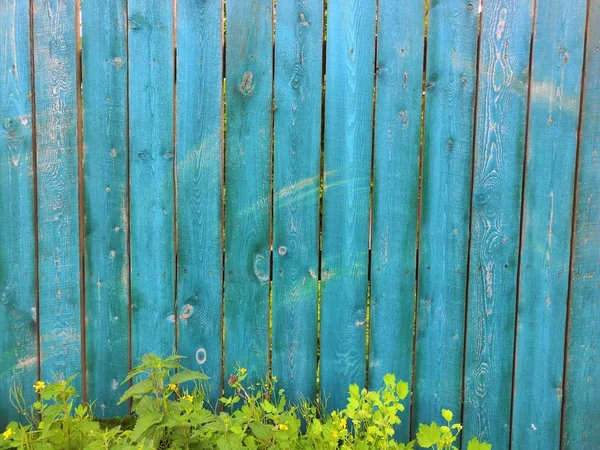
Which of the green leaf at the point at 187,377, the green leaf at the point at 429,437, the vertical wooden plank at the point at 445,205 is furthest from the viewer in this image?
the vertical wooden plank at the point at 445,205

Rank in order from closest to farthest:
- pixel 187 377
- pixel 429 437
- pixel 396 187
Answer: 1. pixel 429 437
2. pixel 187 377
3. pixel 396 187

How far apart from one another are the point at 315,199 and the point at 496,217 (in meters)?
0.70

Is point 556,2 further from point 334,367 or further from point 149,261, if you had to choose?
point 149,261

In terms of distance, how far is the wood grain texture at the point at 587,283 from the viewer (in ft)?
7.50

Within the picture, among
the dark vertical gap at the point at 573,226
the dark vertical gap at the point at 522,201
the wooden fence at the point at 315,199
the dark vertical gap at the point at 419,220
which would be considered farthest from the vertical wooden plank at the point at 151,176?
the dark vertical gap at the point at 573,226

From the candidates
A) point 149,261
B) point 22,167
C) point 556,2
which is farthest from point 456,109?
point 22,167

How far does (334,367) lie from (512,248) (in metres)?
0.84

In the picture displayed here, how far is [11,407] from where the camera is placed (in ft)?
8.01

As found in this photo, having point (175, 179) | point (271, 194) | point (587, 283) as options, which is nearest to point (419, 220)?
point (271, 194)

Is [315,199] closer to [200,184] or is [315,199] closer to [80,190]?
[200,184]

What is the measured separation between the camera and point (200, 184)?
234cm

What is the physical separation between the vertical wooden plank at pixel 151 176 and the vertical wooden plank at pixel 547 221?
138 cm

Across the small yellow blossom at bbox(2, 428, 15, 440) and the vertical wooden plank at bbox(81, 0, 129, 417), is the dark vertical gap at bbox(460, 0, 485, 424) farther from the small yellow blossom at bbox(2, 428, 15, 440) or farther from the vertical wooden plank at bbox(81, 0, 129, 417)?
the small yellow blossom at bbox(2, 428, 15, 440)

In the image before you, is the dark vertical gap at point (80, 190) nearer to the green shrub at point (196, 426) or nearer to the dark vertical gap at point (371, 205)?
the green shrub at point (196, 426)
